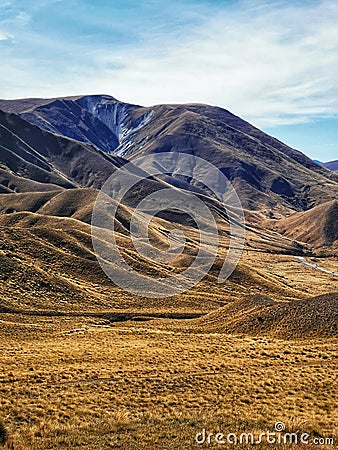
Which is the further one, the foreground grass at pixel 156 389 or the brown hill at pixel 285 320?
the brown hill at pixel 285 320

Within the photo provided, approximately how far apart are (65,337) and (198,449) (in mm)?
30863

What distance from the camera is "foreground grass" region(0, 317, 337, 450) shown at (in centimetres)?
2033

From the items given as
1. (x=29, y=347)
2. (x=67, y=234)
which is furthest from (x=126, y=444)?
(x=67, y=234)

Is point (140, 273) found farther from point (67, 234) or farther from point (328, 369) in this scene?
point (328, 369)

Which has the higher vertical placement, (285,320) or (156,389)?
(285,320)

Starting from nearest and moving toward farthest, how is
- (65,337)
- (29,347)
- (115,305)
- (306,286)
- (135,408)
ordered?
(135,408) → (29,347) → (65,337) → (115,305) → (306,286)

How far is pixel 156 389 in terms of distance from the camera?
2770 cm

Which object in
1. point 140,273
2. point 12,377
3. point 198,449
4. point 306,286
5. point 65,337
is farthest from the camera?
point 306,286

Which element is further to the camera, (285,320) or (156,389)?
(285,320)

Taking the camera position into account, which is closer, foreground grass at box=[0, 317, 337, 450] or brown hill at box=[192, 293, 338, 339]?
foreground grass at box=[0, 317, 337, 450]

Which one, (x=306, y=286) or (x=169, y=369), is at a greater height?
(x=169, y=369)

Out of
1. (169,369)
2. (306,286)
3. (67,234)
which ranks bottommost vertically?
(306,286)

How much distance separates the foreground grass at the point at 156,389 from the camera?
20334 mm

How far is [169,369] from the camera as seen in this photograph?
107ft
